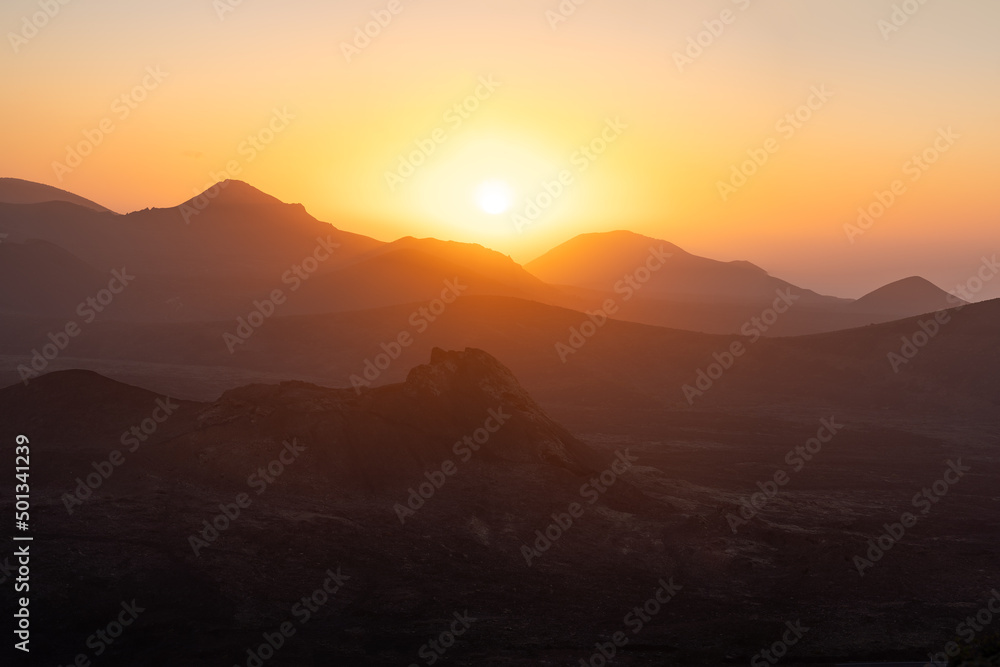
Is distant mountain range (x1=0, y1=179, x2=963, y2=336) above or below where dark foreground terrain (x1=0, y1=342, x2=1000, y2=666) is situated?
below

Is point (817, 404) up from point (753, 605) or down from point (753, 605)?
up

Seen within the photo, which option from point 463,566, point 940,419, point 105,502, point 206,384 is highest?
point 940,419

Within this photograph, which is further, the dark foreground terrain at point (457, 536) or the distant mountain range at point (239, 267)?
the distant mountain range at point (239, 267)

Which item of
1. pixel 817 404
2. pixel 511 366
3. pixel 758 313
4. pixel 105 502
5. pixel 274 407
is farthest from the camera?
pixel 758 313

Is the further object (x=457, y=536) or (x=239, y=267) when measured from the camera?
(x=239, y=267)

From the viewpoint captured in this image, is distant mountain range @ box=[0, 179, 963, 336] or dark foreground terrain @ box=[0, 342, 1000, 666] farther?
distant mountain range @ box=[0, 179, 963, 336]

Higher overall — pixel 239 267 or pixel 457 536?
pixel 457 536

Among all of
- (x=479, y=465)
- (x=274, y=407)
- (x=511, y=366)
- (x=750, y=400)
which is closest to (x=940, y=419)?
(x=750, y=400)

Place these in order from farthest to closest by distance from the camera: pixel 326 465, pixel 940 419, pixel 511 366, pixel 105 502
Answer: pixel 511 366 < pixel 940 419 < pixel 326 465 < pixel 105 502

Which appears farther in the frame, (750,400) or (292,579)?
(750,400)

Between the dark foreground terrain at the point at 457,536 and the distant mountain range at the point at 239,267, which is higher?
the dark foreground terrain at the point at 457,536

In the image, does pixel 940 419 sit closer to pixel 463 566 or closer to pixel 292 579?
pixel 463 566
